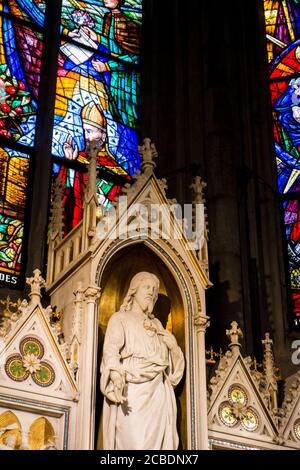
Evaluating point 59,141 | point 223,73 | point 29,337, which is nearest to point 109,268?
point 29,337

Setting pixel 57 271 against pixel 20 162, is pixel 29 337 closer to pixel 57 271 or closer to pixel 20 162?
pixel 57 271

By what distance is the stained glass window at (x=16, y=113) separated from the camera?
11031 millimetres

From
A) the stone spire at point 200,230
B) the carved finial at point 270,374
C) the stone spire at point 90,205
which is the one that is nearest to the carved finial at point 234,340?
the carved finial at point 270,374

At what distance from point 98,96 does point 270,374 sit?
180 inches

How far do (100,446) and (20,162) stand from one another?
400 centimetres

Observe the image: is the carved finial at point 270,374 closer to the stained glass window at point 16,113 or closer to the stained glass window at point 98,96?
the stained glass window at point 98,96

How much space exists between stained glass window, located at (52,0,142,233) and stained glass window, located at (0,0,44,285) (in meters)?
0.38

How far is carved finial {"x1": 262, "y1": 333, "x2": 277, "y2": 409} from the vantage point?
10305mm

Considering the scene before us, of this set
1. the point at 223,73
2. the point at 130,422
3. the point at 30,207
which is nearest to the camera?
the point at 130,422

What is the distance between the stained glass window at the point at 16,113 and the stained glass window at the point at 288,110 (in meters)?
3.42

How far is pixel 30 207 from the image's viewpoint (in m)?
11.3

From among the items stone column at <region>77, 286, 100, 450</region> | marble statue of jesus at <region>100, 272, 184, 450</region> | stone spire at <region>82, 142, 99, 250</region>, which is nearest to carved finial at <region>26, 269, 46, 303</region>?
stone column at <region>77, 286, 100, 450</region>

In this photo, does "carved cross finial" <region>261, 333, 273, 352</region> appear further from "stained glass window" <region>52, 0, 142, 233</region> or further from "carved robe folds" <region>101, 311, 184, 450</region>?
"stained glass window" <region>52, 0, 142, 233</region>

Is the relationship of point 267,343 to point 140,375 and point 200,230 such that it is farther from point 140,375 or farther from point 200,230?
point 140,375
